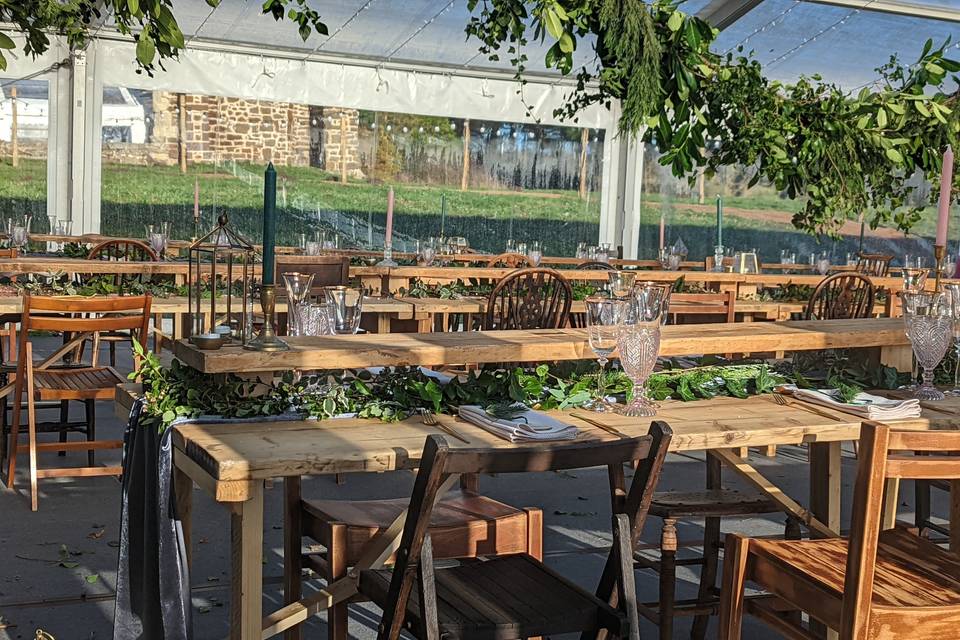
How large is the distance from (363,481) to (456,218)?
734 cm

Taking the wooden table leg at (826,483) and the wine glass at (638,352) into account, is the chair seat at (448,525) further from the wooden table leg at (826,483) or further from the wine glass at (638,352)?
the wooden table leg at (826,483)

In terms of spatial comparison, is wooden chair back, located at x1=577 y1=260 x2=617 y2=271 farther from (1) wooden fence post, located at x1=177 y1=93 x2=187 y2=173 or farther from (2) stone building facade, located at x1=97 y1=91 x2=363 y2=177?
(1) wooden fence post, located at x1=177 y1=93 x2=187 y2=173

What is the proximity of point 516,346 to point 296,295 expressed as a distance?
1.82ft

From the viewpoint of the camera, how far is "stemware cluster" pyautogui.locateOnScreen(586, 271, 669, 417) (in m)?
2.62

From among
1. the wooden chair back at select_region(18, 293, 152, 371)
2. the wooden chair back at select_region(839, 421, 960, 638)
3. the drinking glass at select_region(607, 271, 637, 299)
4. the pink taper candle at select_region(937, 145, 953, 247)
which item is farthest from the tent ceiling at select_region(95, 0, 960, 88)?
the wooden chair back at select_region(839, 421, 960, 638)

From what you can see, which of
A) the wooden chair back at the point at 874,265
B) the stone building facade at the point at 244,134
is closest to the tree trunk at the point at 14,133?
the stone building facade at the point at 244,134

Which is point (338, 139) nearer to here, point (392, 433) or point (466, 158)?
point (466, 158)

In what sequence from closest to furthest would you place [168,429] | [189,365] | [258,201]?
[168,429]
[189,365]
[258,201]

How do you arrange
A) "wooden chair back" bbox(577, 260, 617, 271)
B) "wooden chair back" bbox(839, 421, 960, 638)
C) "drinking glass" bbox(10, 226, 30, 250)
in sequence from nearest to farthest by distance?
"wooden chair back" bbox(839, 421, 960, 638) < "wooden chair back" bbox(577, 260, 617, 271) < "drinking glass" bbox(10, 226, 30, 250)

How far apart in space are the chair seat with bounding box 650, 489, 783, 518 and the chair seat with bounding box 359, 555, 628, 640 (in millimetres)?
630

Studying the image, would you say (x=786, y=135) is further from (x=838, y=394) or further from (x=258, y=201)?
(x=258, y=201)

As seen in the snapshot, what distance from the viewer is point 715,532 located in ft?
10.2

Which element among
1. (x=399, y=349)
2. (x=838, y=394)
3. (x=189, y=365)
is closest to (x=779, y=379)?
(x=838, y=394)

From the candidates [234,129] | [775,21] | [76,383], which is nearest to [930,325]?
[76,383]
